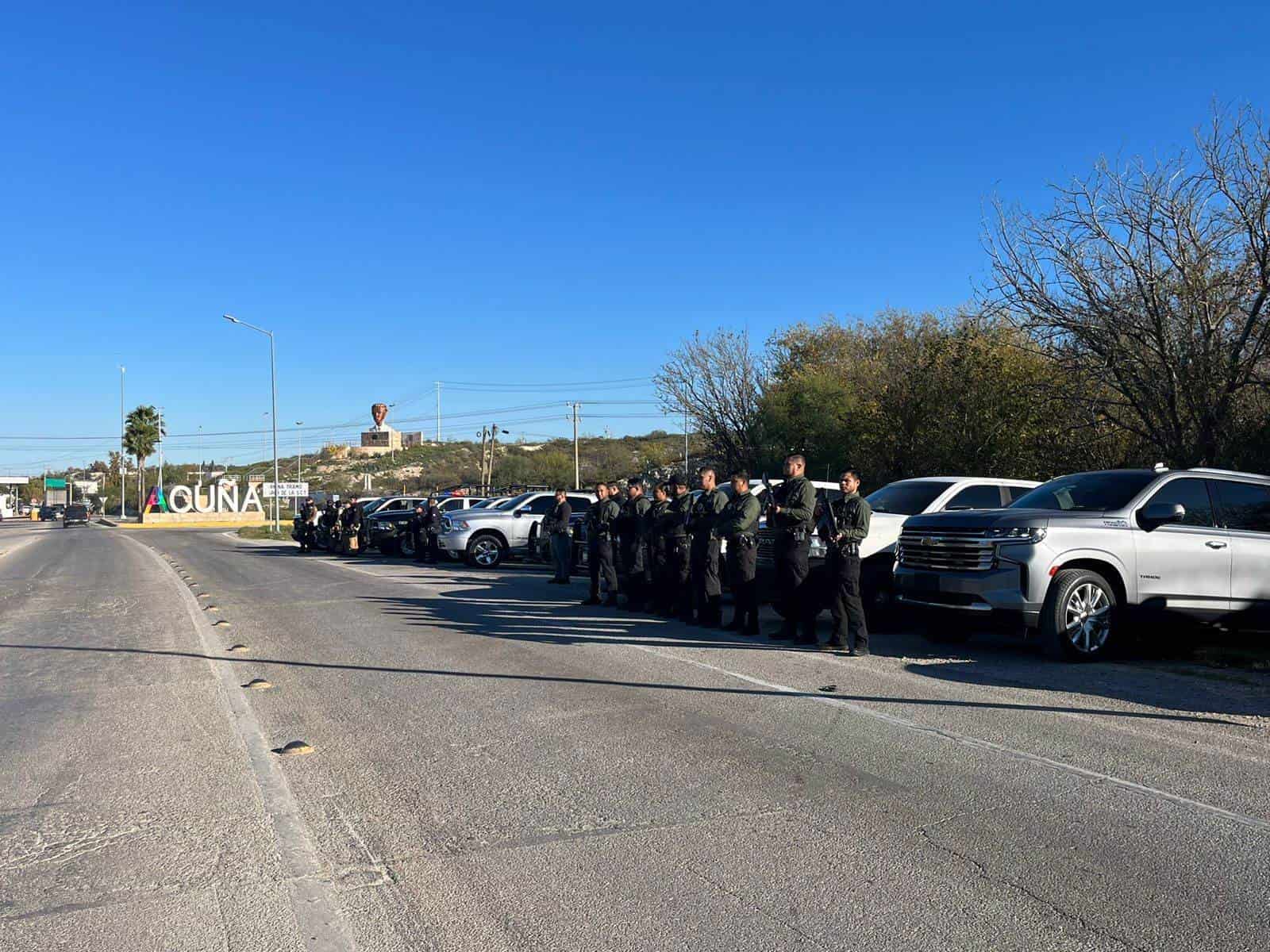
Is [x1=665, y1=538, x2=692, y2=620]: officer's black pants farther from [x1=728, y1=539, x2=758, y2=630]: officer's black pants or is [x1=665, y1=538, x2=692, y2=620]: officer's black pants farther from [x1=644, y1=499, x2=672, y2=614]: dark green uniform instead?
[x1=728, y1=539, x2=758, y2=630]: officer's black pants

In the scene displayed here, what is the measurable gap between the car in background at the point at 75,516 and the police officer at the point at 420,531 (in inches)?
2206

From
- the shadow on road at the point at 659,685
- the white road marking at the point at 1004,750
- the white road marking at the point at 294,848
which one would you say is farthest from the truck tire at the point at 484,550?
the white road marking at the point at 294,848

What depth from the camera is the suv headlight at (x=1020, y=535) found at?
992 cm

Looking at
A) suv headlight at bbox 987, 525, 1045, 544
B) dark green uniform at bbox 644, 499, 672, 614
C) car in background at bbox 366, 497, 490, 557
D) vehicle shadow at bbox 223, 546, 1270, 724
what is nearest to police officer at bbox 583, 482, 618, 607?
vehicle shadow at bbox 223, 546, 1270, 724

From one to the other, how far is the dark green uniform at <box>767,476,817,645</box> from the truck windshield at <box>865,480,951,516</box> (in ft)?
6.79

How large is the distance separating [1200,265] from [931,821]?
13.7 metres

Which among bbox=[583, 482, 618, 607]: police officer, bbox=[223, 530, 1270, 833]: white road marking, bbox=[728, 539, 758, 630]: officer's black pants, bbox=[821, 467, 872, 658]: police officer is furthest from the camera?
bbox=[583, 482, 618, 607]: police officer

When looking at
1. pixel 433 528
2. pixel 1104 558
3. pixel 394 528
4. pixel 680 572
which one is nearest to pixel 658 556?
pixel 680 572

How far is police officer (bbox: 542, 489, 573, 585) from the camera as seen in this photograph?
18594 mm

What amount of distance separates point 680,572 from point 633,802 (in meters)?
8.23

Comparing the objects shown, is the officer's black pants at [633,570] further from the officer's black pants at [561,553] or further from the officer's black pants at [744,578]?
the officer's black pants at [561,553]

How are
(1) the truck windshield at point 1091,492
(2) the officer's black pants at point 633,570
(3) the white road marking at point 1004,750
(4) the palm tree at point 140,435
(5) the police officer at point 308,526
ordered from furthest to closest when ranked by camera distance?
(4) the palm tree at point 140,435 → (5) the police officer at point 308,526 → (2) the officer's black pants at point 633,570 → (1) the truck windshield at point 1091,492 → (3) the white road marking at point 1004,750

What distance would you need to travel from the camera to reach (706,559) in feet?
42.2

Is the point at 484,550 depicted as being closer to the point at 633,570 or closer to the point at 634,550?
the point at 633,570
